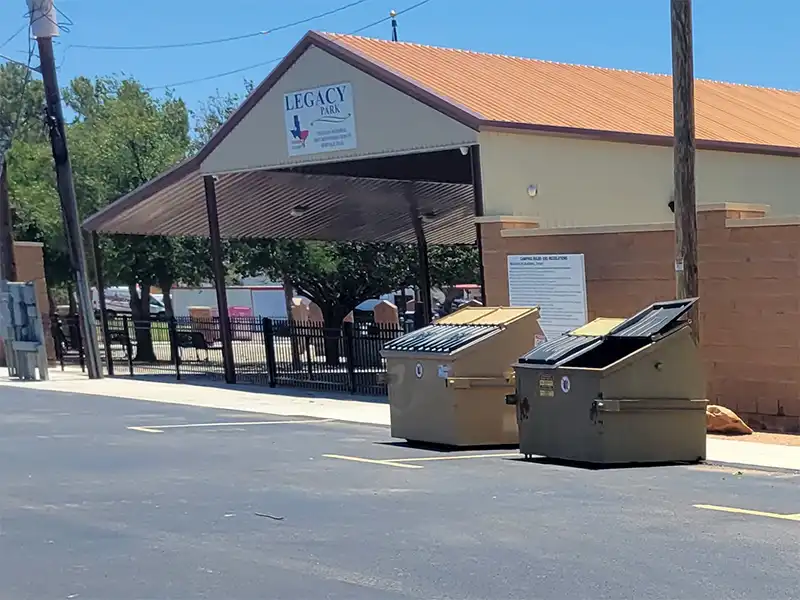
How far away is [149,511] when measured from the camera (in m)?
8.83

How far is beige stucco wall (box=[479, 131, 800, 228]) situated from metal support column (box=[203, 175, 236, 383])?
6.89m

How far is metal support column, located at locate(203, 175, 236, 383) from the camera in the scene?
71.5ft

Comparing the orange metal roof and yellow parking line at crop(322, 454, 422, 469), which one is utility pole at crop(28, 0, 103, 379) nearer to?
the orange metal roof

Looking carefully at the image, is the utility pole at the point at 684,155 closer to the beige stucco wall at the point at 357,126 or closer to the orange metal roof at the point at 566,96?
Result: the orange metal roof at the point at 566,96

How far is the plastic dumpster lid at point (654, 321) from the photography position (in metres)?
10.9

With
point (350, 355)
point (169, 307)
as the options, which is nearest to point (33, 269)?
point (169, 307)

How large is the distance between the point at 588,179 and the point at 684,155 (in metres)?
4.34

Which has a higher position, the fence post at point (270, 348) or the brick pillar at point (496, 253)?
the brick pillar at point (496, 253)

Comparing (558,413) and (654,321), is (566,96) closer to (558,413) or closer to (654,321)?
(654,321)

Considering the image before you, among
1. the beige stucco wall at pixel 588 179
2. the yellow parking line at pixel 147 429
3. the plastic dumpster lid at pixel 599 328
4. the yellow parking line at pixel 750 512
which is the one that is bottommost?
the yellow parking line at pixel 147 429

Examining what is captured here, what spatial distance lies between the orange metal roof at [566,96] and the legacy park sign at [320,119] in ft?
2.88

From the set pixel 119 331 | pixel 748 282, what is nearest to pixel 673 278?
pixel 748 282

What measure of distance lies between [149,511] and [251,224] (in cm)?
1782

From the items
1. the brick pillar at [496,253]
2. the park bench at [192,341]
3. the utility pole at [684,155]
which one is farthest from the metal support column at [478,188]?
the park bench at [192,341]
